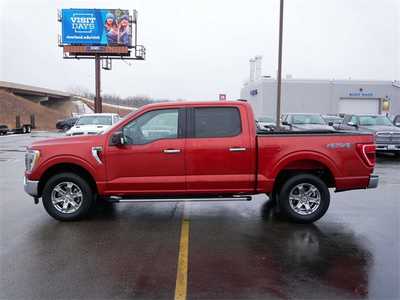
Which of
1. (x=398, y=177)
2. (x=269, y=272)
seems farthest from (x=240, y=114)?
(x=398, y=177)

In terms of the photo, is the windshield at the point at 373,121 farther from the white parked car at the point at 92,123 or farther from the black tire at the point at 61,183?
the black tire at the point at 61,183

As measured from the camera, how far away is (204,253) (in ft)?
17.8

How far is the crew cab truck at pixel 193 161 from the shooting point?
6.84 m

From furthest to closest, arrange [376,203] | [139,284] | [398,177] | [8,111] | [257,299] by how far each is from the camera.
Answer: [8,111] < [398,177] < [376,203] < [139,284] < [257,299]

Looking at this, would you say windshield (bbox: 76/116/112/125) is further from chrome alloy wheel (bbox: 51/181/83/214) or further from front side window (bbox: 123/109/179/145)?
front side window (bbox: 123/109/179/145)

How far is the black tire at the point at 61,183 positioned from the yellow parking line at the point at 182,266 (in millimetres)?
1658

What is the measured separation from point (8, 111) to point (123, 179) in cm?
7202

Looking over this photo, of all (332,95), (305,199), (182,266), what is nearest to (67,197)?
(182,266)

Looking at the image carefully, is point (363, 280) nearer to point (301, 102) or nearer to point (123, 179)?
point (123, 179)

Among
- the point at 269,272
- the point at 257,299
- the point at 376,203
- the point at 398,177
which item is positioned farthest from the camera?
the point at 398,177

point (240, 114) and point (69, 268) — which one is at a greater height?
point (240, 114)

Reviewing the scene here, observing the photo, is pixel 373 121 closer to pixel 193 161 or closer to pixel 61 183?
pixel 193 161

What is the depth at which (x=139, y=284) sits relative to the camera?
446 cm

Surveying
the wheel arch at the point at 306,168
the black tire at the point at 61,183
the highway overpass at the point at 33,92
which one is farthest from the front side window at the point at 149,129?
the highway overpass at the point at 33,92
